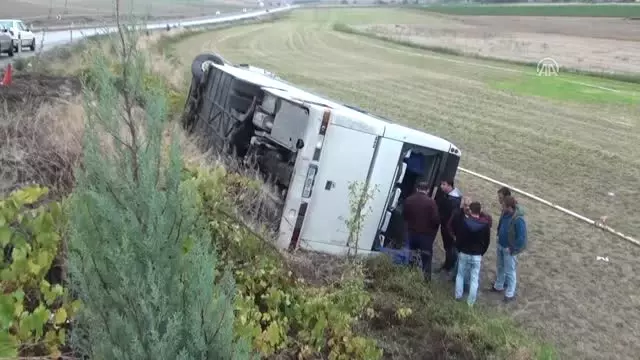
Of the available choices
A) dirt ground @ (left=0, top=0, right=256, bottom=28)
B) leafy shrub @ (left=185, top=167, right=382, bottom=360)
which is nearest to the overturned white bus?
leafy shrub @ (left=185, top=167, right=382, bottom=360)

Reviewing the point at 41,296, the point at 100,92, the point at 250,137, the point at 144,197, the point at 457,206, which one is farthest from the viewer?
the point at 250,137

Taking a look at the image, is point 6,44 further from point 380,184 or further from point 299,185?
point 380,184

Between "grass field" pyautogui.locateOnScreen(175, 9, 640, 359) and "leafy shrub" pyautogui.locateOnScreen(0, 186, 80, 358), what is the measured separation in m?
5.44

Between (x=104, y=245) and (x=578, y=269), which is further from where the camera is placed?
(x=578, y=269)

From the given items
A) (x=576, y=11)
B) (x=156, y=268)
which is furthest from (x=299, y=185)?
(x=576, y=11)

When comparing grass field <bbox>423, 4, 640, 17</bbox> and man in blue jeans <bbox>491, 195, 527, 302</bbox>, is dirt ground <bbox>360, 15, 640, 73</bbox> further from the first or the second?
man in blue jeans <bbox>491, 195, 527, 302</bbox>

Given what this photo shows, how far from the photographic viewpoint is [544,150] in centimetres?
1769

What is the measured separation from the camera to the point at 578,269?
401 inches

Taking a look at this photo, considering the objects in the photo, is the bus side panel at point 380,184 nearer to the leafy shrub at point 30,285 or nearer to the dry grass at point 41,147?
the dry grass at point 41,147

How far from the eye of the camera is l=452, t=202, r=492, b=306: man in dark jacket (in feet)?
29.1

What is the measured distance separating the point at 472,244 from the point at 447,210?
3.20ft

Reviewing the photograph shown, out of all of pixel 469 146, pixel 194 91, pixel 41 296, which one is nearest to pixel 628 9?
pixel 469 146

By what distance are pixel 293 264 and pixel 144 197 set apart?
176 inches

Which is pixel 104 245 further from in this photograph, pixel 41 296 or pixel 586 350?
pixel 586 350
